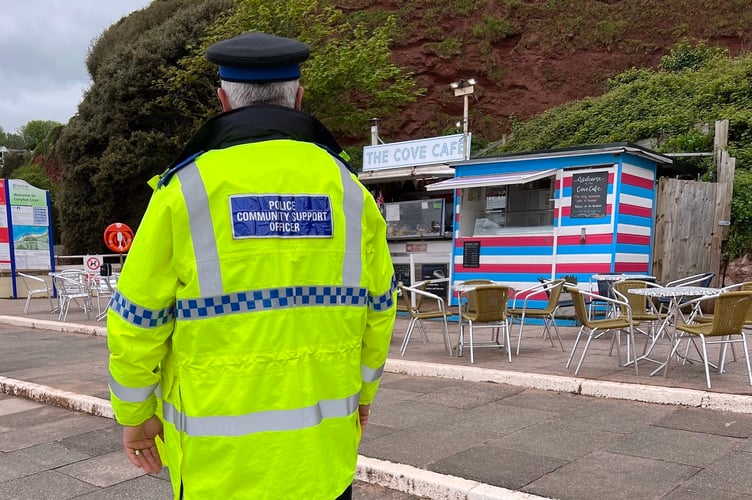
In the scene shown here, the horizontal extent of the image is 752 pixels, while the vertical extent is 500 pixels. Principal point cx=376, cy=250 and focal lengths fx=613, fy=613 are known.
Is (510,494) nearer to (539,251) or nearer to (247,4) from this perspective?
(539,251)

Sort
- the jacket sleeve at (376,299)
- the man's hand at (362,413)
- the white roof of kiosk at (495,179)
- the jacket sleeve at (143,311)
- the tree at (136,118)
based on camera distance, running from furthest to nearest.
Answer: the tree at (136,118)
the white roof of kiosk at (495,179)
the man's hand at (362,413)
the jacket sleeve at (376,299)
the jacket sleeve at (143,311)

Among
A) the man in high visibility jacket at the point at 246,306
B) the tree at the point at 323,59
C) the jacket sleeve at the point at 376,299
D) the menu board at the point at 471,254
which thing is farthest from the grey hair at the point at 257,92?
the tree at the point at 323,59

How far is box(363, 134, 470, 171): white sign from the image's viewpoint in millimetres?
12172

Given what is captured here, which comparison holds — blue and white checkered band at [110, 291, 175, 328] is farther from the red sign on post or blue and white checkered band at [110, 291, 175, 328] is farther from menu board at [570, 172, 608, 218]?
the red sign on post

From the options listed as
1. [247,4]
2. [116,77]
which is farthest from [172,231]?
[116,77]

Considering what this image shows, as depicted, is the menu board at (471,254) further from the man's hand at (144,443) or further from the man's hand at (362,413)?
the man's hand at (144,443)

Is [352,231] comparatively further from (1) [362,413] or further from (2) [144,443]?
(2) [144,443]

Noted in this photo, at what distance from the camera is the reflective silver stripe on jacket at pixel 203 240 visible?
1.55 m

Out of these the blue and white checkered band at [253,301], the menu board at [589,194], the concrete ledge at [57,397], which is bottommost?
the concrete ledge at [57,397]

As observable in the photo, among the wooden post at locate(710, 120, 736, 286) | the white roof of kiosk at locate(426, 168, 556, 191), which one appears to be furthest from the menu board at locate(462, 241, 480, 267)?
the wooden post at locate(710, 120, 736, 286)

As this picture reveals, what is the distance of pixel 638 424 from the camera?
14.8ft

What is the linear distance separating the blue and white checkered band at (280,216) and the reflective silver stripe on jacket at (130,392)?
483 mm

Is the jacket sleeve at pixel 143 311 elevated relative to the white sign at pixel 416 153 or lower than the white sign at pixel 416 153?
lower

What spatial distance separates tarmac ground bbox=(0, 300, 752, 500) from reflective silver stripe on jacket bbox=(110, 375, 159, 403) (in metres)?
2.25
